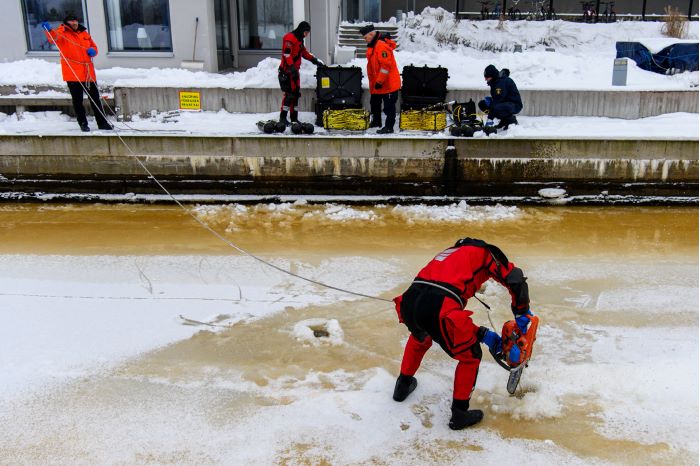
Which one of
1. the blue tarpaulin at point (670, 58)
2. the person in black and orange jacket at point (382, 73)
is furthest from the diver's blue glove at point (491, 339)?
the blue tarpaulin at point (670, 58)

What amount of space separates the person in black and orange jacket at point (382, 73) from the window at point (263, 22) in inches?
183

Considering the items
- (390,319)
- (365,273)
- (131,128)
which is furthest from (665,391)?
(131,128)

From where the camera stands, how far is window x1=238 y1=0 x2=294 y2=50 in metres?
12.8

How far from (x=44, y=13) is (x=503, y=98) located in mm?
8897

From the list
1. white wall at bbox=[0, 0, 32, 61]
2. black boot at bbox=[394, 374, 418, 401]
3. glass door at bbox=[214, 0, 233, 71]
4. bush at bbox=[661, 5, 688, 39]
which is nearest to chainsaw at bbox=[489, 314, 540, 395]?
black boot at bbox=[394, 374, 418, 401]

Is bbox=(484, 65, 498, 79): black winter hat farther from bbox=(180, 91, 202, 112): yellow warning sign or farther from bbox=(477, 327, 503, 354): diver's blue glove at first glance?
bbox=(477, 327, 503, 354): diver's blue glove

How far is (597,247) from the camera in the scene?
22.2 feet

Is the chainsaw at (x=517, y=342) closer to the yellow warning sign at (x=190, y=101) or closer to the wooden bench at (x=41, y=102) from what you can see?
the yellow warning sign at (x=190, y=101)

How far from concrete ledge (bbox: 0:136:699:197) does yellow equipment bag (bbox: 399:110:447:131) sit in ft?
2.16

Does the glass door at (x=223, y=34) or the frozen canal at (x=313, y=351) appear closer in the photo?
the frozen canal at (x=313, y=351)

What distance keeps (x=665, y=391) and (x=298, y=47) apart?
6.89 meters

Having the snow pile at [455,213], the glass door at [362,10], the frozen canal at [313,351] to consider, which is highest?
the glass door at [362,10]

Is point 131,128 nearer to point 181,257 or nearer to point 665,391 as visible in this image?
point 181,257

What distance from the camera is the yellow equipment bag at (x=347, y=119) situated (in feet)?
28.9
